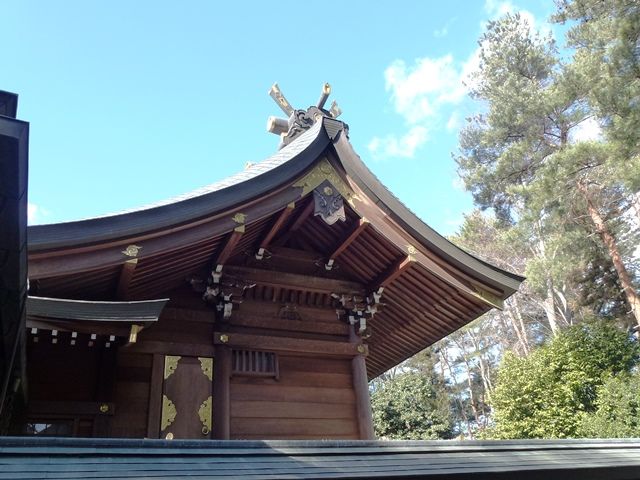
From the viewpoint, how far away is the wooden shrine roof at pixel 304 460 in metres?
2.95

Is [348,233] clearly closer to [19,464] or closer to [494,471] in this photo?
[494,471]

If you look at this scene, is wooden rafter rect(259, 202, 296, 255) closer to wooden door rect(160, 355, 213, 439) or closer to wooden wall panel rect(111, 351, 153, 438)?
wooden door rect(160, 355, 213, 439)

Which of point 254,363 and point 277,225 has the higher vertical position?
point 277,225

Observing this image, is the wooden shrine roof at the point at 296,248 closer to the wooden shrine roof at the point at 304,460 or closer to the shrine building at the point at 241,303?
the shrine building at the point at 241,303

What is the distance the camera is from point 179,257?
5996mm

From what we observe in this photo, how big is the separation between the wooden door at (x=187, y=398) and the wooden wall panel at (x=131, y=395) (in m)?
0.21

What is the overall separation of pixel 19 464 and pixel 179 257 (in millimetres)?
3361

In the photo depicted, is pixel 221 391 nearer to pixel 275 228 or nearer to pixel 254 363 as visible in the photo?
pixel 254 363

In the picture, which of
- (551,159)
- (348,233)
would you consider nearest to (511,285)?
(348,233)

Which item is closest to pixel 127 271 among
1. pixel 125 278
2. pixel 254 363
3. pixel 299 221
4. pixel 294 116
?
pixel 125 278

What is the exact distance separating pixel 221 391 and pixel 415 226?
338cm

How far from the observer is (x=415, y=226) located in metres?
6.90

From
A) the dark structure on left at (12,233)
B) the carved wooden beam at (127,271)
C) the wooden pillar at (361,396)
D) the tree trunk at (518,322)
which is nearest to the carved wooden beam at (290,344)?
the wooden pillar at (361,396)

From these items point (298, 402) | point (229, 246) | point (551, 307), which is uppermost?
point (551, 307)
